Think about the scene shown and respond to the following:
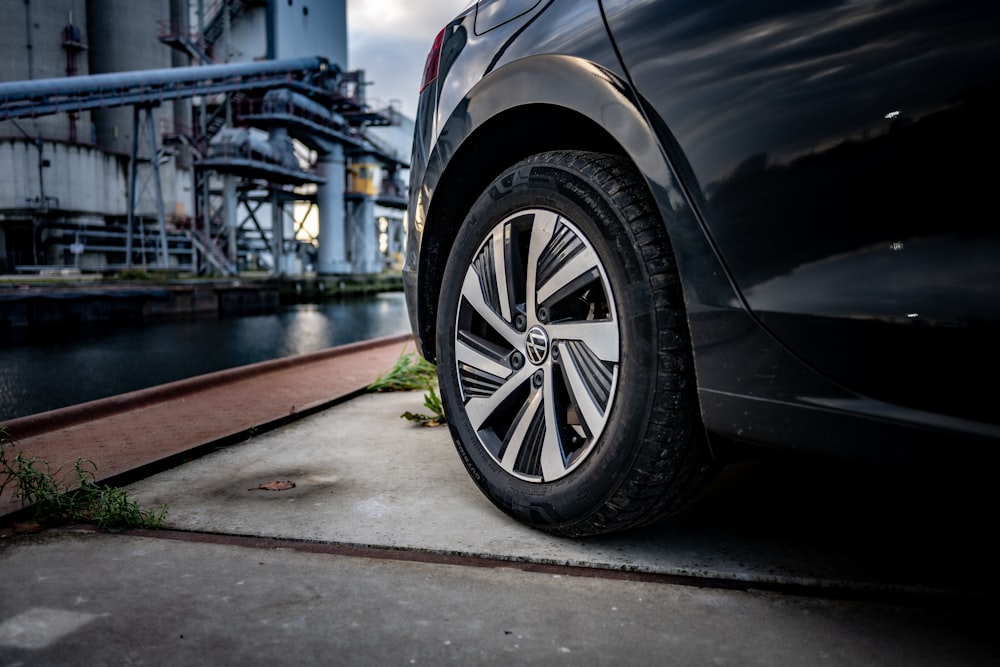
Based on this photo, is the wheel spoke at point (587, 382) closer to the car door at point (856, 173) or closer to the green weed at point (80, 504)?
the car door at point (856, 173)

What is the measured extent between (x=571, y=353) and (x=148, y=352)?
33.7ft

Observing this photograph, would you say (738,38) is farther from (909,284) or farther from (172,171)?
(172,171)

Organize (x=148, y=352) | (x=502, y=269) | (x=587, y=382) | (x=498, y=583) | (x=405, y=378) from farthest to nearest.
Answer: (x=148, y=352) < (x=405, y=378) < (x=502, y=269) < (x=587, y=382) < (x=498, y=583)

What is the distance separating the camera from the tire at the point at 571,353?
1.70 metres

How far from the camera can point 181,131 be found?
30.9 metres

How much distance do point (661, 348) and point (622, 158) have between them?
1.67ft

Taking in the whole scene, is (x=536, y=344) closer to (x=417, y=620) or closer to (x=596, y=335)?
(x=596, y=335)

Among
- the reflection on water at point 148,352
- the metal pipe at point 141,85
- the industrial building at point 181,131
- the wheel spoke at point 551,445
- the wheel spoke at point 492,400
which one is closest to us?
the wheel spoke at point 551,445

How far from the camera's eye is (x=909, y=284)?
128cm

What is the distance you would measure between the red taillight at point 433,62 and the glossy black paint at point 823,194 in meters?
0.79

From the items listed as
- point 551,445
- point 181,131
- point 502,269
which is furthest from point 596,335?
point 181,131

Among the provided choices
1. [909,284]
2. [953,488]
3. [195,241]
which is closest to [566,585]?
[953,488]

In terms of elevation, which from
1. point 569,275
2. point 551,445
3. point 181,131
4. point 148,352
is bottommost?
point 148,352

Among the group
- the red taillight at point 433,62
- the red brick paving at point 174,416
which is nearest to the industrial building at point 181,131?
the red brick paving at point 174,416
